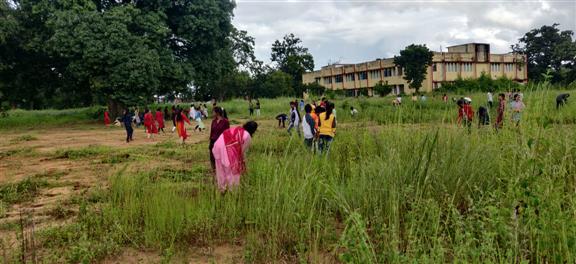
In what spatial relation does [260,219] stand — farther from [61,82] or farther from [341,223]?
[61,82]

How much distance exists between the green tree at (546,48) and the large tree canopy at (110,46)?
40994mm

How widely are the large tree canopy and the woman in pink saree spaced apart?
17407 mm

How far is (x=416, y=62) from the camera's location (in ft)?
151

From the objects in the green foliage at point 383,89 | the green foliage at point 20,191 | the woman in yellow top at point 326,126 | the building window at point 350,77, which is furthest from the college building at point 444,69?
the green foliage at point 20,191

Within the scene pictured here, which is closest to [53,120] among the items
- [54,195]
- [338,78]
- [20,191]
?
[20,191]

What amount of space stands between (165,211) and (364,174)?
2.00 metres

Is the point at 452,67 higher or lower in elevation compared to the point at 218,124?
higher

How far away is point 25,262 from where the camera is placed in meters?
3.86

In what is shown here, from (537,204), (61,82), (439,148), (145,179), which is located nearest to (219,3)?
(61,82)

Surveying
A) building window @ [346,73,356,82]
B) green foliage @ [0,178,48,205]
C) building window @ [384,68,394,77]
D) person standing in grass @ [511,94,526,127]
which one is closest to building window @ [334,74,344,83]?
building window @ [346,73,356,82]

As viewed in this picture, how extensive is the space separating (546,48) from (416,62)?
2010 cm

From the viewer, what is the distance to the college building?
50.2 metres

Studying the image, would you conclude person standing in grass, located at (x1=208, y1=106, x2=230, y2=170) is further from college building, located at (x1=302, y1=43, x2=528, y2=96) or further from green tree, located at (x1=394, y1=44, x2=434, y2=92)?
college building, located at (x1=302, y1=43, x2=528, y2=96)

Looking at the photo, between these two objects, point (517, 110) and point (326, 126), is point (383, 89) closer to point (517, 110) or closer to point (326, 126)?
point (326, 126)
